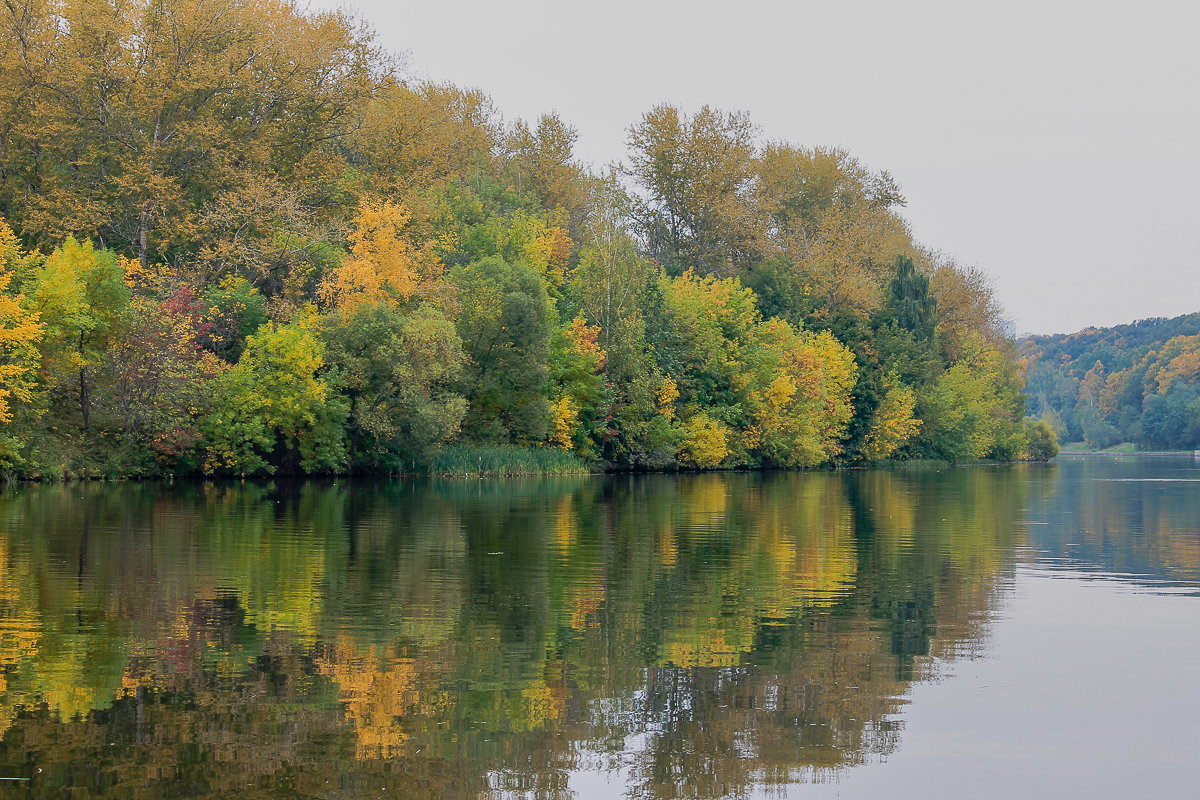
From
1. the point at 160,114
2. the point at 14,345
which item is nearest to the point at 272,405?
the point at 14,345

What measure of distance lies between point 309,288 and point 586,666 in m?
52.5

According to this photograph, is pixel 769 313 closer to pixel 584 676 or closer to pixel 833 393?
→ pixel 833 393

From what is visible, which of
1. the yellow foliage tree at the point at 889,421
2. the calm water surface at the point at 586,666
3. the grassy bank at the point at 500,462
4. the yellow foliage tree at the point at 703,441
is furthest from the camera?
the yellow foliage tree at the point at 889,421

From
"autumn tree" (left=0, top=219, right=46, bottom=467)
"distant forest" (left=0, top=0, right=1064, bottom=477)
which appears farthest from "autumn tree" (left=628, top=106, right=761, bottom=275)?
"autumn tree" (left=0, top=219, right=46, bottom=467)

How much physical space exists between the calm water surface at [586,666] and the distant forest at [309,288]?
80.2 feet

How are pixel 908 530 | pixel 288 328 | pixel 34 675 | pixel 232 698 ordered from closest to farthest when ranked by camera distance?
1. pixel 232 698
2. pixel 34 675
3. pixel 908 530
4. pixel 288 328

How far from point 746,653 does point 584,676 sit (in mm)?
2054

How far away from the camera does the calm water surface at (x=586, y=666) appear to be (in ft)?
28.6

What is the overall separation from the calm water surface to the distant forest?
2444 centimetres

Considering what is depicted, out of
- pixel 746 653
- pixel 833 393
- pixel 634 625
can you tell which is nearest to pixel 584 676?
pixel 746 653

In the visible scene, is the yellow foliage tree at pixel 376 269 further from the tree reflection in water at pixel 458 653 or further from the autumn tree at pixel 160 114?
the tree reflection in water at pixel 458 653

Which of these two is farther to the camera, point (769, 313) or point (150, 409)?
point (769, 313)

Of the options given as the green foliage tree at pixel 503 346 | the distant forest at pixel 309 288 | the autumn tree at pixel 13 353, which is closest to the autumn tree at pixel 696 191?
the distant forest at pixel 309 288

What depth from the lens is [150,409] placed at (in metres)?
49.6
